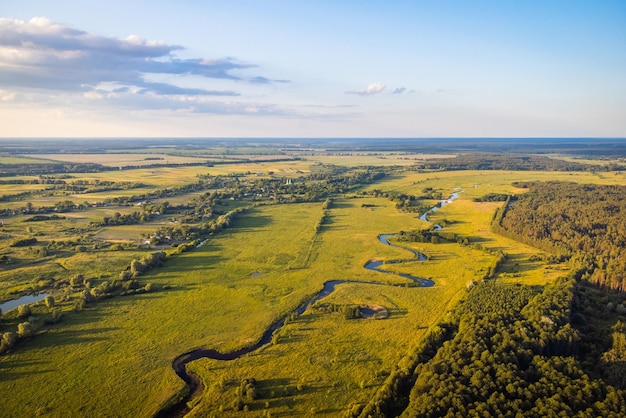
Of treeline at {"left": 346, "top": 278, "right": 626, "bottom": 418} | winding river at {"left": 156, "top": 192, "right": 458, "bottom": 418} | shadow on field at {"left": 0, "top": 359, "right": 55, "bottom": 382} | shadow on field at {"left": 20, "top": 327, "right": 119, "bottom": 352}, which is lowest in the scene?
winding river at {"left": 156, "top": 192, "right": 458, "bottom": 418}

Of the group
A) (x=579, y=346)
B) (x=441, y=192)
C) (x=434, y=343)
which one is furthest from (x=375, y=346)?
(x=441, y=192)

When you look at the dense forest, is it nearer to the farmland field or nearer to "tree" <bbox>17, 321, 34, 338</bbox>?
the farmland field

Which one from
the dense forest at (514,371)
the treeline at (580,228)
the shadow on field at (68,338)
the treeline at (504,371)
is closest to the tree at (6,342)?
the shadow on field at (68,338)

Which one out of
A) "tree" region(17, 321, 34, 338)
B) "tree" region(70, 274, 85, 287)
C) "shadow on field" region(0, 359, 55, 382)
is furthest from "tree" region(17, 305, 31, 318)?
"tree" region(70, 274, 85, 287)

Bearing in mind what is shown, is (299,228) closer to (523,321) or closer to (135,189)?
(523,321)

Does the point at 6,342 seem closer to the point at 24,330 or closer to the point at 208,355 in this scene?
the point at 24,330

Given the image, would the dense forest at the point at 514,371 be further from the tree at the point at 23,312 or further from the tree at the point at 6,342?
the tree at the point at 23,312
